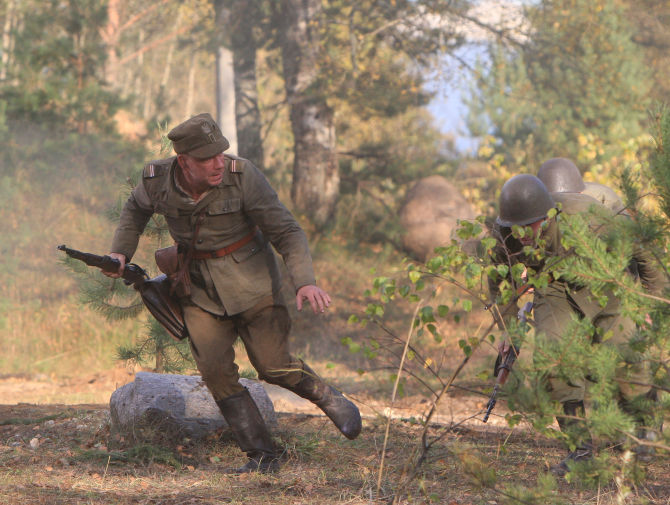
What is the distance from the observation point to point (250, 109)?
1669 centimetres

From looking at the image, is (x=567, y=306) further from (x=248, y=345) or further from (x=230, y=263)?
(x=230, y=263)

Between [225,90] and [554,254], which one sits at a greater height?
[225,90]

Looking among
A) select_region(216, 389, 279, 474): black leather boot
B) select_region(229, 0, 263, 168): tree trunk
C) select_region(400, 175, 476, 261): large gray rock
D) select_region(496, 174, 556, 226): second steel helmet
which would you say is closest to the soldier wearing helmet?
select_region(496, 174, 556, 226): second steel helmet

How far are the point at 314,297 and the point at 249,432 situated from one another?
40.8 inches

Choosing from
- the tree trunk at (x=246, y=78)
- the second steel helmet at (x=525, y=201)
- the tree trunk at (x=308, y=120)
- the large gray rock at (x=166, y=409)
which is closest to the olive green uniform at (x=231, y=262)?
the large gray rock at (x=166, y=409)

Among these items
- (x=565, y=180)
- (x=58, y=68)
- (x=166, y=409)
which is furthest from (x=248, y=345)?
(x=58, y=68)

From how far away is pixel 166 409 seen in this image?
5.21m

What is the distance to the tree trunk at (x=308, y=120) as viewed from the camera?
14.4 m

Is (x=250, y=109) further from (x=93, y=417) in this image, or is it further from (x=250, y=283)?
(x=250, y=283)

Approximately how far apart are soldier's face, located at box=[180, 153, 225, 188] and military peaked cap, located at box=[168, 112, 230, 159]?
5cm

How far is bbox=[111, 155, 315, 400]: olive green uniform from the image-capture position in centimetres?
439

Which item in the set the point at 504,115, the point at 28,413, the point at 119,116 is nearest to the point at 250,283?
the point at 28,413

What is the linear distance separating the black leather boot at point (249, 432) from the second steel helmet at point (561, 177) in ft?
10.3

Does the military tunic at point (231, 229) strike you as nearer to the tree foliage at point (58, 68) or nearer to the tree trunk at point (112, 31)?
the tree foliage at point (58, 68)
